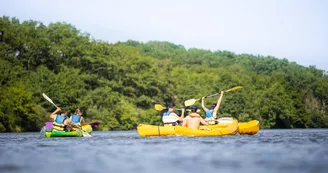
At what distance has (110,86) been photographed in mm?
59906

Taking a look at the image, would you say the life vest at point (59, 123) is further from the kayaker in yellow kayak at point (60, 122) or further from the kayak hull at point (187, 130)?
the kayak hull at point (187, 130)

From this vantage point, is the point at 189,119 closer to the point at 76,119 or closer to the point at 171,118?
the point at 171,118

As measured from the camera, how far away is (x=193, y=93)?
234ft

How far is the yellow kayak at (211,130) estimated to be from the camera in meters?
22.0

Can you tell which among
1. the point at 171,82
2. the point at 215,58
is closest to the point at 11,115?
the point at 171,82

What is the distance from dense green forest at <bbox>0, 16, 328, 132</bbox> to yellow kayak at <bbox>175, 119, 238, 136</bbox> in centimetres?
2270

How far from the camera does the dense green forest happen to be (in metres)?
47.9

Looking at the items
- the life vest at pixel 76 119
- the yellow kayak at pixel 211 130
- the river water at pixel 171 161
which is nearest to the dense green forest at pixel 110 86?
the life vest at pixel 76 119

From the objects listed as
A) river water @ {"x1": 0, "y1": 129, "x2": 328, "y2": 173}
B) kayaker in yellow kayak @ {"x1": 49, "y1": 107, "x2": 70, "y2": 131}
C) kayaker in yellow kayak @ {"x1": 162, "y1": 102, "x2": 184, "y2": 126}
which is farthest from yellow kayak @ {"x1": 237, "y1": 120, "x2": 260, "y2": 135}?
river water @ {"x1": 0, "y1": 129, "x2": 328, "y2": 173}

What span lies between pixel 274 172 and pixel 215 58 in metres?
97.9

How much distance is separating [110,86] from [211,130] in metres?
38.0

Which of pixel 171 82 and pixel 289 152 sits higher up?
pixel 171 82

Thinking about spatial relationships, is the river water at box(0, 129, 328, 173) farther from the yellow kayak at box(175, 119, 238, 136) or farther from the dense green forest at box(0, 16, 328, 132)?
the dense green forest at box(0, 16, 328, 132)

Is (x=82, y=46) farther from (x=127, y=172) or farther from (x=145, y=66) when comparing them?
(x=127, y=172)
